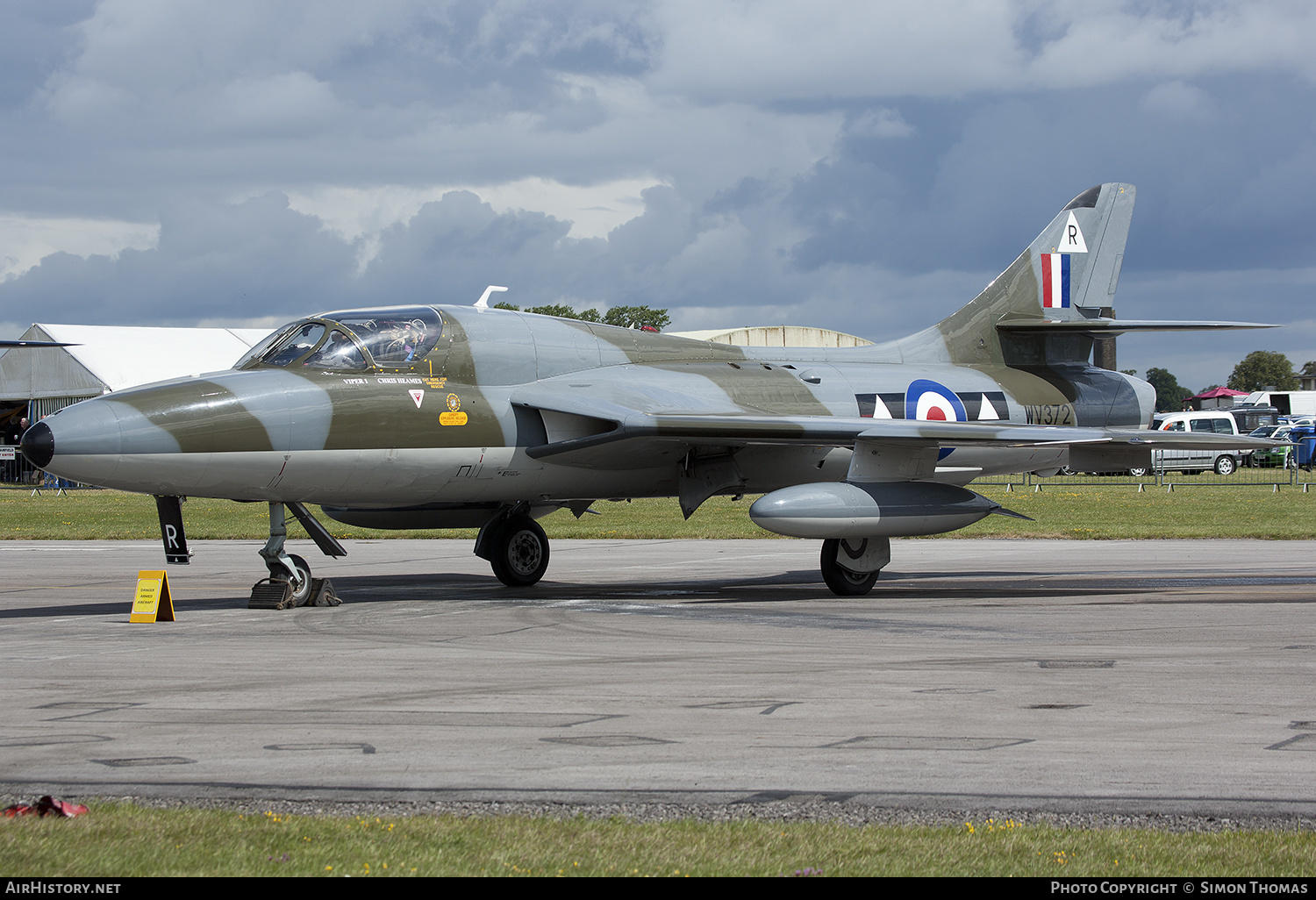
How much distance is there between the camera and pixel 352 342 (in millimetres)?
13461

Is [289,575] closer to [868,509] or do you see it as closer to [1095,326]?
[868,509]

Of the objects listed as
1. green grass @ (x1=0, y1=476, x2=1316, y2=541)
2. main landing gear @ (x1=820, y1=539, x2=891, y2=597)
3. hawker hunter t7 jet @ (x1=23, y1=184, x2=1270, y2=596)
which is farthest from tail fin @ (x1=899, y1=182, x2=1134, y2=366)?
green grass @ (x1=0, y1=476, x2=1316, y2=541)

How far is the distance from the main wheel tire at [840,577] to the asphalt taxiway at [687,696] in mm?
276

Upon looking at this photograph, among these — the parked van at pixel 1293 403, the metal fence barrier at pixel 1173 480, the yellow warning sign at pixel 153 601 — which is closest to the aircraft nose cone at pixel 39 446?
the yellow warning sign at pixel 153 601

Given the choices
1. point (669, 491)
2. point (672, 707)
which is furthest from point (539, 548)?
point (672, 707)

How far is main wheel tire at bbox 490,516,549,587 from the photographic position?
644 inches

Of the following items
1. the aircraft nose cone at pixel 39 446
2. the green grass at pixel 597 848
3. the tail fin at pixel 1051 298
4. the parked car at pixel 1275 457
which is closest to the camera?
the green grass at pixel 597 848

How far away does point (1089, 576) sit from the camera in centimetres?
1730

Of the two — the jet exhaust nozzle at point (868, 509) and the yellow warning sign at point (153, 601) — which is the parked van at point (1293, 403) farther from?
the yellow warning sign at point (153, 601)

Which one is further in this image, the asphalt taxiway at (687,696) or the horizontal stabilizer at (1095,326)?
the horizontal stabilizer at (1095,326)

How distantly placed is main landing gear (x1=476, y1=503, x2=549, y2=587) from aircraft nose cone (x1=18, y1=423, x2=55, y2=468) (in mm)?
6030

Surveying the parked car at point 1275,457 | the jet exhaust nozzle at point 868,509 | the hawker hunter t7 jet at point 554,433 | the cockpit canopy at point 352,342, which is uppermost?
the cockpit canopy at point 352,342

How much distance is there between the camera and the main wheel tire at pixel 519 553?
1636 cm
